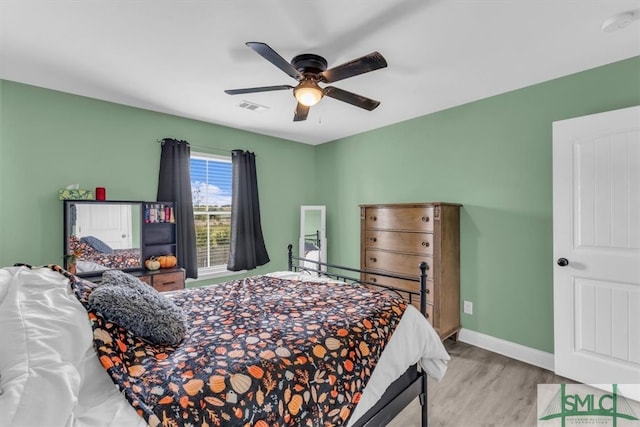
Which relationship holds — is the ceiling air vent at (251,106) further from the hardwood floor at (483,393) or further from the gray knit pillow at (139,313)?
the hardwood floor at (483,393)

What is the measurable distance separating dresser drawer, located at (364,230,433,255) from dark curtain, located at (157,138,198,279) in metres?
2.10

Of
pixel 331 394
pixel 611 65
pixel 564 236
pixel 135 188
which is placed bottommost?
pixel 331 394

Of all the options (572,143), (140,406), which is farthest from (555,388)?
(140,406)

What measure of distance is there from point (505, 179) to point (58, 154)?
4289 millimetres

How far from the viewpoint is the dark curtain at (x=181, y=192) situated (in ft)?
11.7

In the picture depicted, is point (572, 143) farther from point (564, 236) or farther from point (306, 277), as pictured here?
point (306, 277)

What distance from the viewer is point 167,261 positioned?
11.2 feet

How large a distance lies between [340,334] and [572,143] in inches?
94.2

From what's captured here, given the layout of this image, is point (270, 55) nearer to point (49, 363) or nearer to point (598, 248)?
point (49, 363)

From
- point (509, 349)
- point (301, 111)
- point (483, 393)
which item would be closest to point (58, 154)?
point (301, 111)

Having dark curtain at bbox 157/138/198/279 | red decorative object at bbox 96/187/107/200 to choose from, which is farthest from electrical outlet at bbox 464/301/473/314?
red decorative object at bbox 96/187/107/200

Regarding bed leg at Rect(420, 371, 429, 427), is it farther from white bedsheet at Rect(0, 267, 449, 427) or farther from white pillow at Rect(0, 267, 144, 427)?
white pillow at Rect(0, 267, 144, 427)

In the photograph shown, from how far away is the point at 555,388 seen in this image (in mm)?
2457

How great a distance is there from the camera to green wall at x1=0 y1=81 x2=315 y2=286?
9.01 feet
